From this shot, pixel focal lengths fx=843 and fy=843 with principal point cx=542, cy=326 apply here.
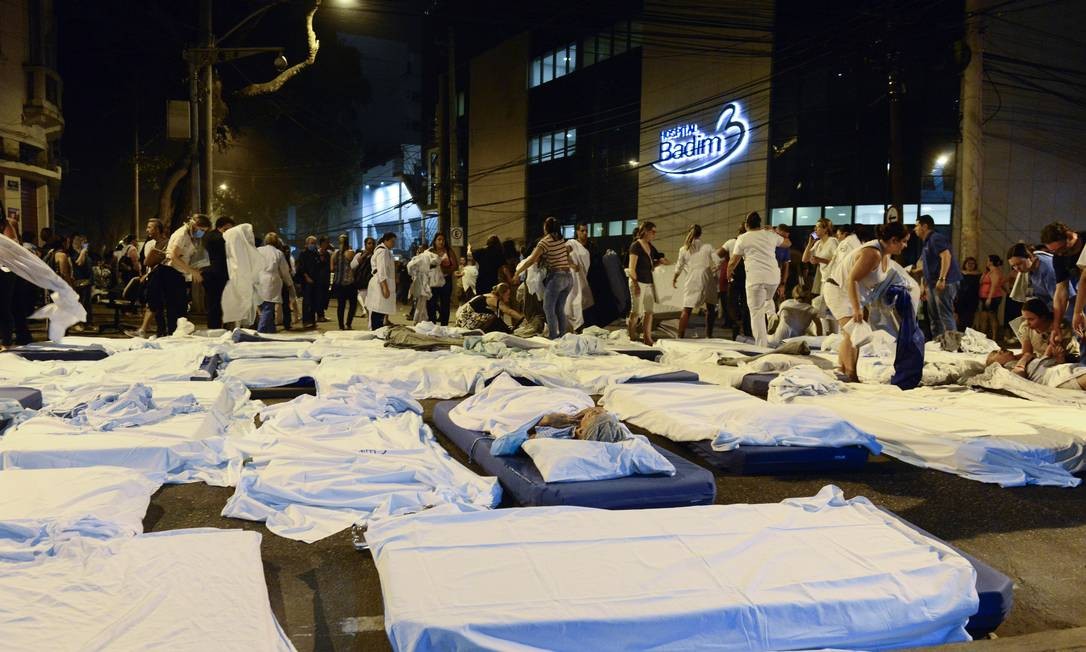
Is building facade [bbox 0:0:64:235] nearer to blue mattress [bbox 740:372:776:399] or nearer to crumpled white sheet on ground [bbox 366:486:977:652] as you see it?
blue mattress [bbox 740:372:776:399]

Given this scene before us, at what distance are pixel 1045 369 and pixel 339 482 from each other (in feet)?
21.0

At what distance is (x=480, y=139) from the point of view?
3591 centimetres

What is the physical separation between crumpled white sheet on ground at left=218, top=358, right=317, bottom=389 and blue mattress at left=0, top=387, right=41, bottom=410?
1817 millimetres

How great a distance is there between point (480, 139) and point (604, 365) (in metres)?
28.6

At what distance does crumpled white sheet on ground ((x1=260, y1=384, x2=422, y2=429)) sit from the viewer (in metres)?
5.75

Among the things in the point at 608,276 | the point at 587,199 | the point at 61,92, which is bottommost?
the point at 608,276

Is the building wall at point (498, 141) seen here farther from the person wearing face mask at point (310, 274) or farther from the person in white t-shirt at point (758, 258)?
the person in white t-shirt at point (758, 258)

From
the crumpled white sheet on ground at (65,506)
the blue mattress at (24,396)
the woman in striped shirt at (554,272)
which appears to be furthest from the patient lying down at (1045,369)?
the blue mattress at (24,396)

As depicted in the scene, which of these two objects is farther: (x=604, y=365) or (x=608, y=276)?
(x=608, y=276)

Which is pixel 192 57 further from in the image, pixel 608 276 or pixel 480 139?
pixel 480 139

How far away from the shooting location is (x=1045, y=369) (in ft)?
24.8

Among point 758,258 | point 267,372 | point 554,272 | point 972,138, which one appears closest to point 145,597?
point 267,372

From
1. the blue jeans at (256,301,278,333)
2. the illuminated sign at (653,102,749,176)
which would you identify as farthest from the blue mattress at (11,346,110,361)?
A: the illuminated sign at (653,102,749,176)

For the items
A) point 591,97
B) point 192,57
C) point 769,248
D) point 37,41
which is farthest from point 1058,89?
point 37,41
